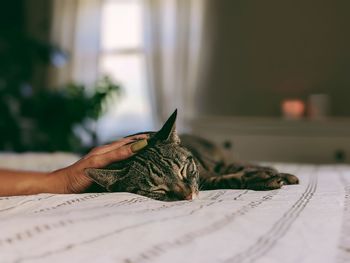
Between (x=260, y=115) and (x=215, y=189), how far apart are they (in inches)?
91.0

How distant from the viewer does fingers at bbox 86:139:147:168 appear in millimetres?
1035

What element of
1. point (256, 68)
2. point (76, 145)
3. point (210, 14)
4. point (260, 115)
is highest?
point (210, 14)

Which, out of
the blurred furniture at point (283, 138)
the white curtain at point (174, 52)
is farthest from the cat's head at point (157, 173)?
the white curtain at point (174, 52)

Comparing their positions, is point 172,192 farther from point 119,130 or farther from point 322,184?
point 119,130

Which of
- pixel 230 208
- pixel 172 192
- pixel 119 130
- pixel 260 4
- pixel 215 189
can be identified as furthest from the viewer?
pixel 119 130

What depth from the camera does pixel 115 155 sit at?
1.04 meters

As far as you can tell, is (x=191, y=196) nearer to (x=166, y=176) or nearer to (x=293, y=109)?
(x=166, y=176)

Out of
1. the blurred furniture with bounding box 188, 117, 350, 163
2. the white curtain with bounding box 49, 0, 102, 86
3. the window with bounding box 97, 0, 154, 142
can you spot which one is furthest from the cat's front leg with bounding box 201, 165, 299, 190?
the white curtain with bounding box 49, 0, 102, 86

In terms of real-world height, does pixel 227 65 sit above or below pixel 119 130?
above

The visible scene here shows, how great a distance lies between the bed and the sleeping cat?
104 millimetres

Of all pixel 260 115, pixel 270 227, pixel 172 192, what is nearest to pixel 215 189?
pixel 172 192

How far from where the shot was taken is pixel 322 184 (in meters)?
1.20

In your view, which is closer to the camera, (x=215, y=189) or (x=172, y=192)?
(x=172, y=192)

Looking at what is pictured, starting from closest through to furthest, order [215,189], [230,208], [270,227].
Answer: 1. [270,227]
2. [230,208]
3. [215,189]
